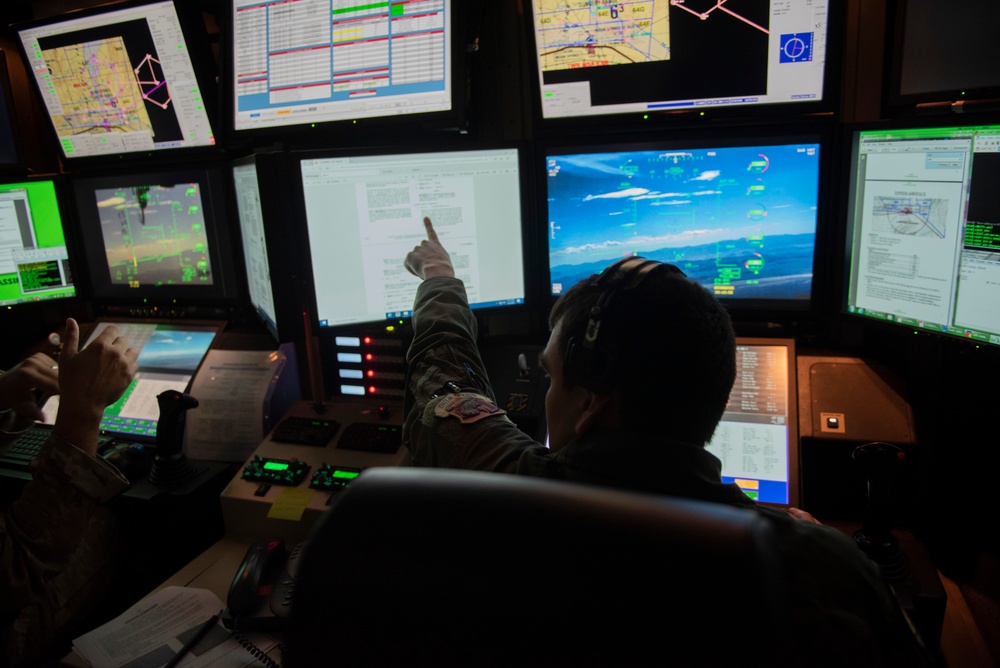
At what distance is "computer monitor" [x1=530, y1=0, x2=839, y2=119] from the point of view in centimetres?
142

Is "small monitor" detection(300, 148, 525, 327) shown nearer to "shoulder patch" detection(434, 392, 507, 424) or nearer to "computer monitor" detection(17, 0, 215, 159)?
"shoulder patch" detection(434, 392, 507, 424)

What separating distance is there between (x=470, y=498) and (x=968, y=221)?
3.90ft

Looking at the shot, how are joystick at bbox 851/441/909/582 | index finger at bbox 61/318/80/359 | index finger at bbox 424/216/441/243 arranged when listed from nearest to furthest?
joystick at bbox 851/441/909/582 < index finger at bbox 61/318/80/359 < index finger at bbox 424/216/441/243

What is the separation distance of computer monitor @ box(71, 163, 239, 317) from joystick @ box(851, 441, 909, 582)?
169 centimetres

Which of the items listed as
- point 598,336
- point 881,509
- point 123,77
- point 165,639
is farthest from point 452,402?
point 123,77

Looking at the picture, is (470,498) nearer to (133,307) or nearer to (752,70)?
(752,70)

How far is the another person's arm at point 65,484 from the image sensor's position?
1.22 m

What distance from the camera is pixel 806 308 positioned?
1.48 meters

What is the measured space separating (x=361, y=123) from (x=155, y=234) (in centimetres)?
80

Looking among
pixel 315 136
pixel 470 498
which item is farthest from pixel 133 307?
pixel 470 498

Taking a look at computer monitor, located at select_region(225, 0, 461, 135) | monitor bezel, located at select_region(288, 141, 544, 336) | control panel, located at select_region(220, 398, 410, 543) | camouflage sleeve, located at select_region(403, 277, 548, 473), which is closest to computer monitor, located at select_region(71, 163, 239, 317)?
computer monitor, located at select_region(225, 0, 461, 135)

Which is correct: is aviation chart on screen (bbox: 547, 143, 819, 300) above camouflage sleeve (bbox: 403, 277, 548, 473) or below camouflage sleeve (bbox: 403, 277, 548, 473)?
above

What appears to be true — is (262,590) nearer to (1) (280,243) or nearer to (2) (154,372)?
(1) (280,243)

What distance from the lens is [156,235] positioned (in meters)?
2.05
